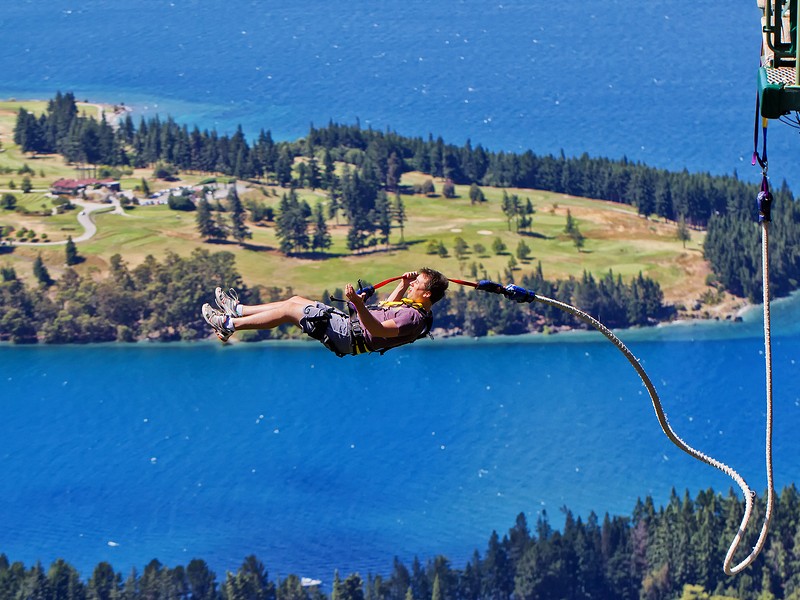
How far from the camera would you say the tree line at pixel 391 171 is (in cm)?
15838

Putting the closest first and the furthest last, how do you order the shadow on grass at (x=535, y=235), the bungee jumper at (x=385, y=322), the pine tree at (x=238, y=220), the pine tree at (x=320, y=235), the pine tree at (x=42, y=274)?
the bungee jumper at (x=385, y=322) → the pine tree at (x=320, y=235) → the pine tree at (x=42, y=274) → the pine tree at (x=238, y=220) → the shadow on grass at (x=535, y=235)

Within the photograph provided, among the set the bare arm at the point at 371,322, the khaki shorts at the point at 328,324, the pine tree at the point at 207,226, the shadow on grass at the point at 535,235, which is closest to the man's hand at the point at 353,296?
the bare arm at the point at 371,322

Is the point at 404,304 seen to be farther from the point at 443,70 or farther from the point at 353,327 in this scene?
the point at 443,70

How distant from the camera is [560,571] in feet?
390

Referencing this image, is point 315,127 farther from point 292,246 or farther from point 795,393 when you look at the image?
point 795,393

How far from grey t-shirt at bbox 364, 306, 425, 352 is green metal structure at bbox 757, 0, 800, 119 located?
438cm

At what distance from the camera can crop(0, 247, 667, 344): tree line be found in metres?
149

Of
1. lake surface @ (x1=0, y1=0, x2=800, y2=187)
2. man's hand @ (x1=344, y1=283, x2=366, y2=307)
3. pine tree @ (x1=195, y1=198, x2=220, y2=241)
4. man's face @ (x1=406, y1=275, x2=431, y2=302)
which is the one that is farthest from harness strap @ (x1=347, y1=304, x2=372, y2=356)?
lake surface @ (x1=0, y1=0, x2=800, y2=187)

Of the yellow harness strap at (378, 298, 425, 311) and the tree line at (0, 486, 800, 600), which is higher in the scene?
the yellow harness strap at (378, 298, 425, 311)

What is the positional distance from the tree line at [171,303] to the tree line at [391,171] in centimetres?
A: 671

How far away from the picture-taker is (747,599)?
111750 mm

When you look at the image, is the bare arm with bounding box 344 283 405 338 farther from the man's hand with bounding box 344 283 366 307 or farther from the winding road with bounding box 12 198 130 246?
the winding road with bounding box 12 198 130 246

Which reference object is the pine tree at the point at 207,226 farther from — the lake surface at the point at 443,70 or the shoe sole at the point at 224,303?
the shoe sole at the point at 224,303

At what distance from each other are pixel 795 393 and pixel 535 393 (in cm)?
2040
